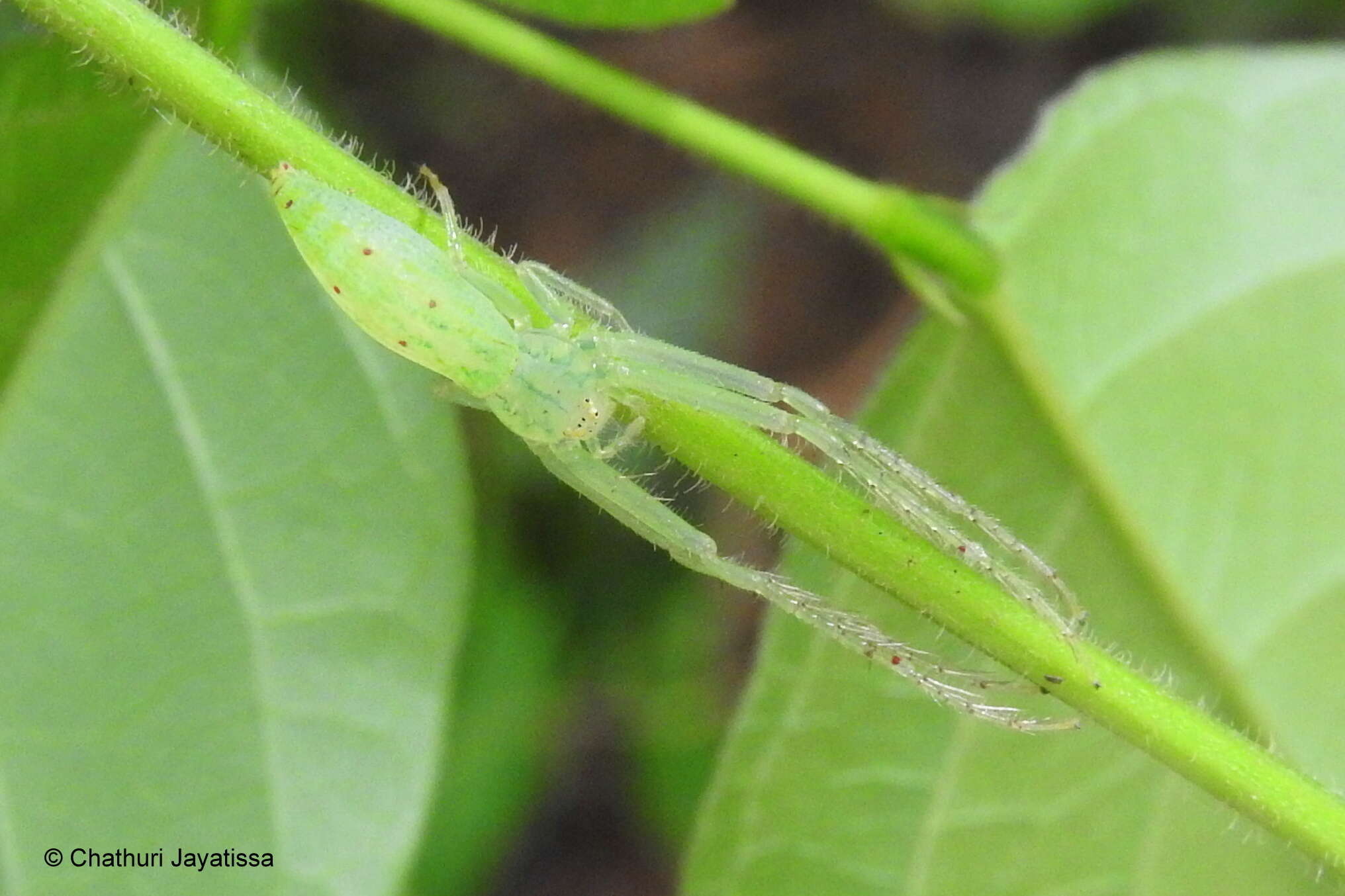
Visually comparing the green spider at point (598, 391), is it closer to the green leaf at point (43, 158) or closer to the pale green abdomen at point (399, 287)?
the pale green abdomen at point (399, 287)

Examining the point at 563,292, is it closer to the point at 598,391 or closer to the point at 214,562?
the point at 598,391

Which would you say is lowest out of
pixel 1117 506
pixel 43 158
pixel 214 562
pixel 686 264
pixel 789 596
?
pixel 214 562

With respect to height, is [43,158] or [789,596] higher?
[43,158]

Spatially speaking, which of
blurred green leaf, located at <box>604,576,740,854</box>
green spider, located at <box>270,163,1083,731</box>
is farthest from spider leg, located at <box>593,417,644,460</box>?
blurred green leaf, located at <box>604,576,740,854</box>

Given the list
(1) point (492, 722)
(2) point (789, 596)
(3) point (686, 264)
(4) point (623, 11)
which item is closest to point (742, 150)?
(4) point (623, 11)

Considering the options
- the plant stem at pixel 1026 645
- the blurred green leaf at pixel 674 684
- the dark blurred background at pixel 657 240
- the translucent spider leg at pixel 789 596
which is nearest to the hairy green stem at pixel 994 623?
the plant stem at pixel 1026 645
